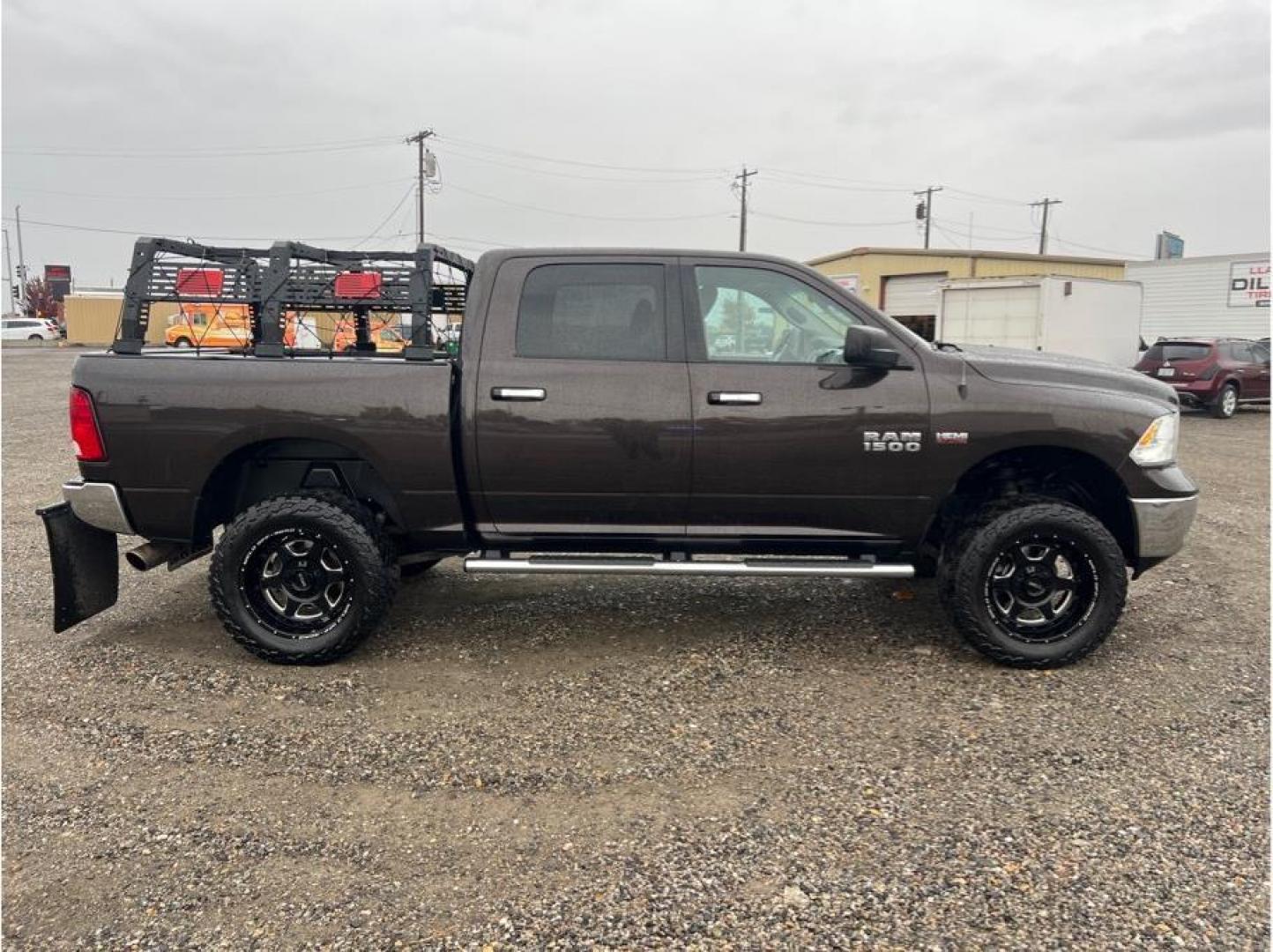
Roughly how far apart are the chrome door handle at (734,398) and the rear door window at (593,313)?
307mm

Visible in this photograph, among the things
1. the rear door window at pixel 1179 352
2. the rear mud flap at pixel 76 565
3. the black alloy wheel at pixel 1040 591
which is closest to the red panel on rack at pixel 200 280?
the rear mud flap at pixel 76 565

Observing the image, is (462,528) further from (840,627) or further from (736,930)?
(736,930)

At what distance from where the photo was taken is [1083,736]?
3461 mm

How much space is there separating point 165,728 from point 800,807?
2.48 meters

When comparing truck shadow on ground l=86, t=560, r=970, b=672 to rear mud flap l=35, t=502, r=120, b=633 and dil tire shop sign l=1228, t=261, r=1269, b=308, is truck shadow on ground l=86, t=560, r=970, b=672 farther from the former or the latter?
dil tire shop sign l=1228, t=261, r=1269, b=308

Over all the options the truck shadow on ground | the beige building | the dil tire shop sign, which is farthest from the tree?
the truck shadow on ground

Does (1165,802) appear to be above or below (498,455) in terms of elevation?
below

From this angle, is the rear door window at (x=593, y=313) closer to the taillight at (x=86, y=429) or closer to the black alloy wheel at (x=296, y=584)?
the black alloy wheel at (x=296, y=584)

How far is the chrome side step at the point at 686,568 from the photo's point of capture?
4102 mm

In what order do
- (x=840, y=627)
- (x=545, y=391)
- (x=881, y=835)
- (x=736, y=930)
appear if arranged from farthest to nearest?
(x=840, y=627)
(x=545, y=391)
(x=881, y=835)
(x=736, y=930)

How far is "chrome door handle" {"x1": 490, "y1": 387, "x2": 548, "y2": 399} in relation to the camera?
405cm

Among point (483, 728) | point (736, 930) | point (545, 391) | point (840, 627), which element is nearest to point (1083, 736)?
point (840, 627)

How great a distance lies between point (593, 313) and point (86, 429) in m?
2.39

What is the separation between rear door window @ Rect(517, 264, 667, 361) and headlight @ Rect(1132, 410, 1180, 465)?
7.18 ft
